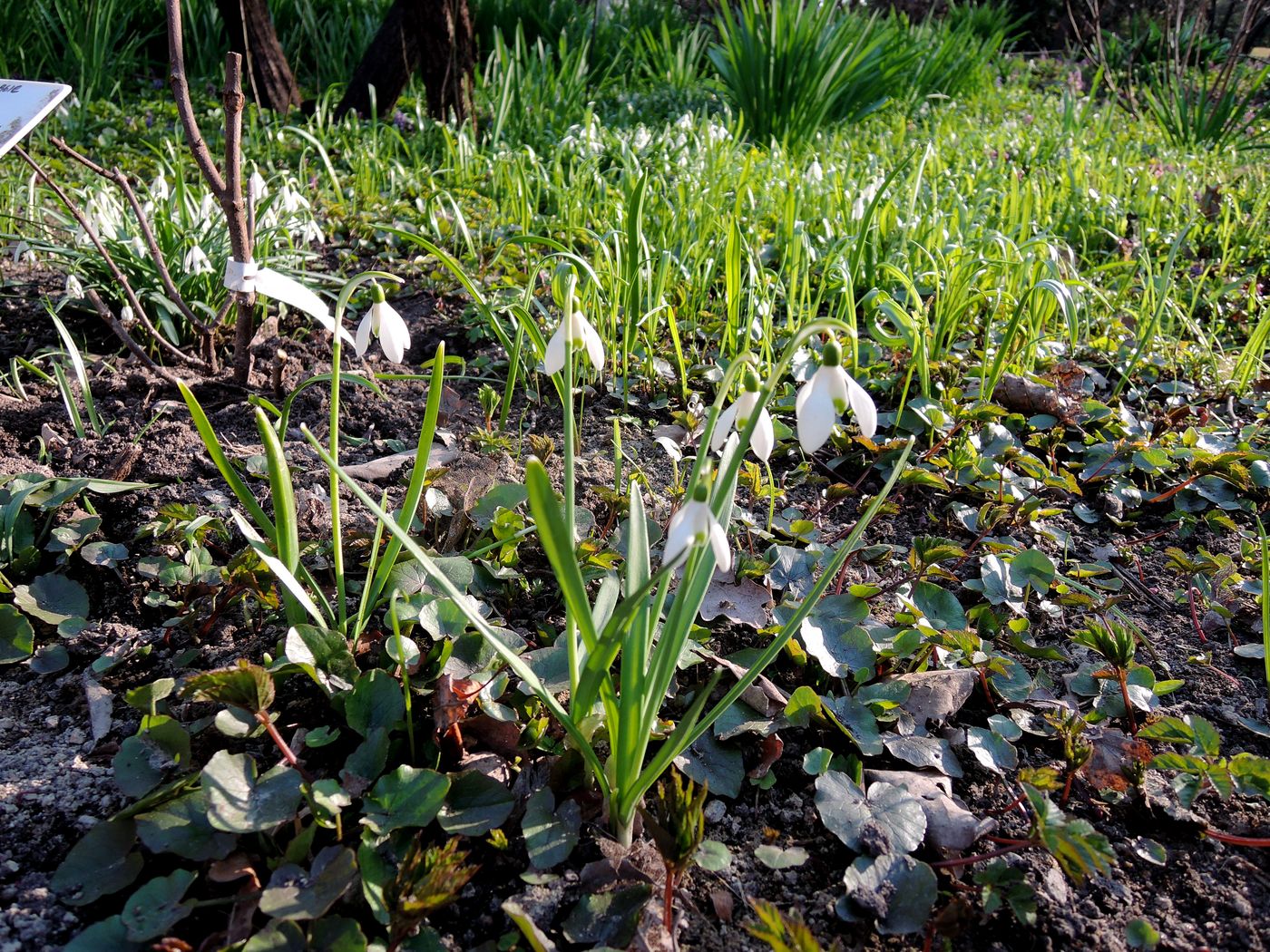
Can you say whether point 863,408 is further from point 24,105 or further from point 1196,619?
point 24,105

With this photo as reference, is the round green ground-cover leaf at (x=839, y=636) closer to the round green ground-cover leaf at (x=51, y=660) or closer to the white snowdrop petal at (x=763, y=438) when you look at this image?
the white snowdrop petal at (x=763, y=438)

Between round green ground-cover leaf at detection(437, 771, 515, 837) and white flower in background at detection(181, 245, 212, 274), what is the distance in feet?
5.79

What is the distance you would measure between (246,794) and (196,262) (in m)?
1.76

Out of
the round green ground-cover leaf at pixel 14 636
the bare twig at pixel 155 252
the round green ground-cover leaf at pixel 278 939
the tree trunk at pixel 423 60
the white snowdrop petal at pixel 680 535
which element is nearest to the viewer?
the white snowdrop petal at pixel 680 535

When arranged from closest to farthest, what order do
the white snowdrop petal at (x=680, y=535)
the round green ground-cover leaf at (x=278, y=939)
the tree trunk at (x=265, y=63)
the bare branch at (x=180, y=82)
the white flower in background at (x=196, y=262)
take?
1. the white snowdrop petal at (x=680, y=535)
2. the round green ground-cover leaf at (x=278, y=939)
3. the bare branch at (x=180, y=82)
4. the white flower in background at (x=196, y=262)
5. the tree trunk at (x=265, y=63)

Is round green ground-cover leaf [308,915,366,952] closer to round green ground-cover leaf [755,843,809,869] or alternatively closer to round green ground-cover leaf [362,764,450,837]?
round green ground-cover leaf [362,764,450,837]

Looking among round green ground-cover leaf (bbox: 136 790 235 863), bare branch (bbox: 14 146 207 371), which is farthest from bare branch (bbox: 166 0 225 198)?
round green ground-cover leaf (bbox: 136 790 235 863)

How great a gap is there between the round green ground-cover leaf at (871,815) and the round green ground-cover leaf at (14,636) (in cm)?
119

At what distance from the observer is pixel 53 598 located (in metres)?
1.46

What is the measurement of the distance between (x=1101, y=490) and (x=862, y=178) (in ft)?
6.69

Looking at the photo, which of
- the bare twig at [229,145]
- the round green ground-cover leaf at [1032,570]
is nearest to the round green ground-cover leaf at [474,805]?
the round green ground-cover leaf at [1032,570]

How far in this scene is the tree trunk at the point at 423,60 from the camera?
471 cm

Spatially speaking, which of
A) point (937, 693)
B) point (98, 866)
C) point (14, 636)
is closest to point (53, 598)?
point (14, 636)

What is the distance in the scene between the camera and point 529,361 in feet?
7.55
